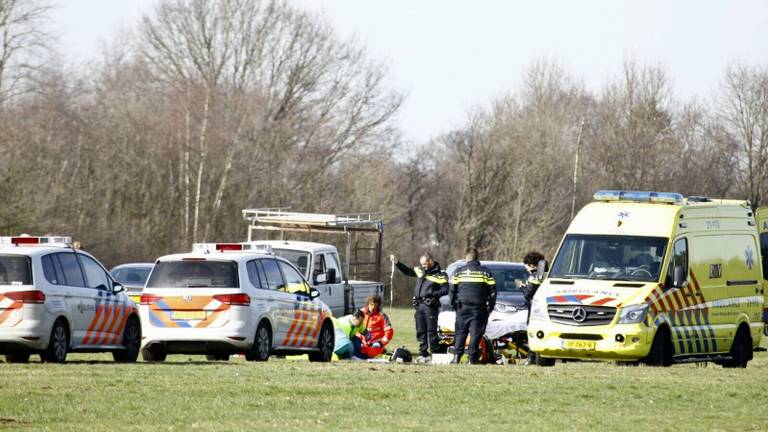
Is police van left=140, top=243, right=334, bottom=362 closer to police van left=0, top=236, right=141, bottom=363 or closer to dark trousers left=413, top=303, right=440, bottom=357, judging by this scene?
police van left=0, top=236, right=141, bottom=363

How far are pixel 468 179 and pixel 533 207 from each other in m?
5.21

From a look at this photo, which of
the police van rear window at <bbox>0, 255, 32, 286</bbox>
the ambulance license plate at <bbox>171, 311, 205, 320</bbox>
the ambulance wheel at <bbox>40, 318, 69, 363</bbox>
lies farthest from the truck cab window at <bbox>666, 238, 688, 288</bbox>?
the police van rear window at <bbox>0, 255, 32, 286</bbox>

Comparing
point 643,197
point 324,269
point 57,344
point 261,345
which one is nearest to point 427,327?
point 261,345

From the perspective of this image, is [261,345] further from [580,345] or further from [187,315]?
[580,345]

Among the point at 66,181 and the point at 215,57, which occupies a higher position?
the point at 215,57

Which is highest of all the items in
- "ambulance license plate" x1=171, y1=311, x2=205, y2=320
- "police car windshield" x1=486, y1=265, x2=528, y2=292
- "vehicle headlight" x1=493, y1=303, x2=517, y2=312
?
"police car windshield" x1=486, y1=265, x2=528, y2=292

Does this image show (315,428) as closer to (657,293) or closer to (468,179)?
(657,293)

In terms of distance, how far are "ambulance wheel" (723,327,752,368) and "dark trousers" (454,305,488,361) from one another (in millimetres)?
3875

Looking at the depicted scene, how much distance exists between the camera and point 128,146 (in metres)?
59.5

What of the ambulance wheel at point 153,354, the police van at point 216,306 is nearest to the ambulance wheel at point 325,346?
the police van at point 216,306

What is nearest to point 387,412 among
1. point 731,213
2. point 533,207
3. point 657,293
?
point 657,293

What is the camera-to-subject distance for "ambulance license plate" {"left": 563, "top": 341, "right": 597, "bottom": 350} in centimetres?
2003

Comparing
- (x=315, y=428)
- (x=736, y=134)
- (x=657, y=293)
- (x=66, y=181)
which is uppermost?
(x=736, y=134)

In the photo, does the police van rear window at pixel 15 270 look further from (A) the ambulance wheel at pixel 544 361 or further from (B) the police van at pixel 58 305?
(A) the ambulance wheel at pixel 544 361
